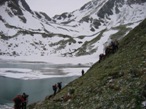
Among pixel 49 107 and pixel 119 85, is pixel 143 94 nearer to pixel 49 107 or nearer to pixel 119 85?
pixel 119 85

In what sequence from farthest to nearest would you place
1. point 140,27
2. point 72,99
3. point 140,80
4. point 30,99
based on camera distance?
point 30,99, point 140,27, point 72,99, point 140,80

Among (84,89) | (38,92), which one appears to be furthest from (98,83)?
(38,92)

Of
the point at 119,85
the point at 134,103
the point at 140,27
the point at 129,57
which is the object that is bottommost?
the point at 134,103

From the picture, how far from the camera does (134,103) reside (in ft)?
55.6

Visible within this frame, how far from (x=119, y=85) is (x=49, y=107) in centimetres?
764

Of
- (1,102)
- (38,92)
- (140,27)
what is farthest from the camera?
(38,92)

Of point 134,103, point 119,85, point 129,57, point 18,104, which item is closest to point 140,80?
point 119,85

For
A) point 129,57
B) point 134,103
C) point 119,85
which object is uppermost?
point 129,57

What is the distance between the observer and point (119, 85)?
2139 cm

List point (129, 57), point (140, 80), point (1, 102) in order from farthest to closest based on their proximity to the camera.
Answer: point (1, 102)
point (129, 57)
point (140, 80)

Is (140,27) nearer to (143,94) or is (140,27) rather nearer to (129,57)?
(129,57)

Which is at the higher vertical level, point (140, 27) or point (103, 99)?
point (140, 27)

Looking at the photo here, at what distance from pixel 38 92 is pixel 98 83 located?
40.9 metres

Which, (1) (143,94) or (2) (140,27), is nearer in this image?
Result: (1) (143,94)
